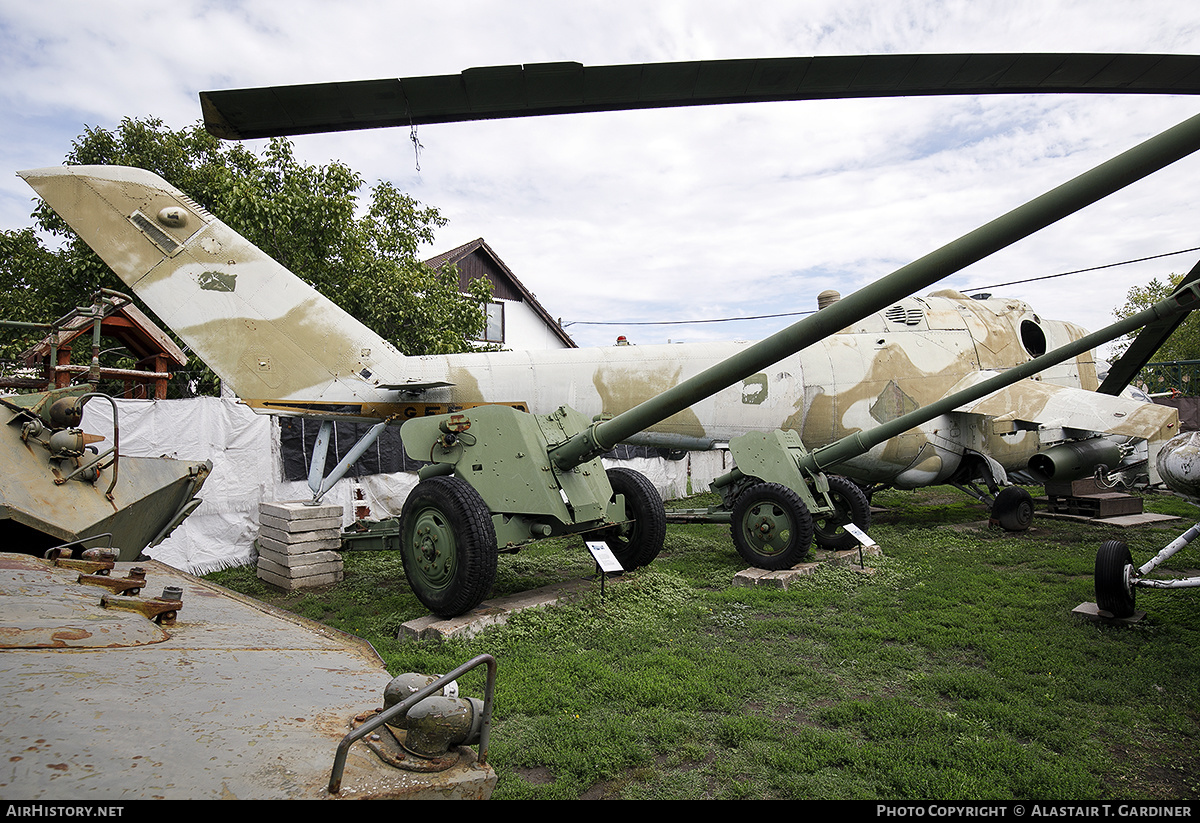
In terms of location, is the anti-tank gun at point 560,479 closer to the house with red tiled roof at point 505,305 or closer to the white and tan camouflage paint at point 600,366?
the white and tan camouflage paint at point 600,366

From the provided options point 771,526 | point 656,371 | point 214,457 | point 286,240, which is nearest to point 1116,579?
point 771,526

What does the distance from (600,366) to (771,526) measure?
3.06 metres

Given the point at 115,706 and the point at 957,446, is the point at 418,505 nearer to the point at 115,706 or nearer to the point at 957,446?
the point at 115,706

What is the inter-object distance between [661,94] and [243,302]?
6.28 meters

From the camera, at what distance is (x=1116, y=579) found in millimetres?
4906

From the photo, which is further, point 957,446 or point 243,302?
point 957,446

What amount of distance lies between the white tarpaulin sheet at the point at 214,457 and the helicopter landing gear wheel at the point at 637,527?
4609mm

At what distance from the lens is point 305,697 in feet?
5.70

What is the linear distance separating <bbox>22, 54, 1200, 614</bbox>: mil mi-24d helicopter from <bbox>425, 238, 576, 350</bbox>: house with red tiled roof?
13.9 meters

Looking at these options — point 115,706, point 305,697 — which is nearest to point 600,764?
point 305,697

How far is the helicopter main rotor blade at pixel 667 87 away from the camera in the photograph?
2.15 metres

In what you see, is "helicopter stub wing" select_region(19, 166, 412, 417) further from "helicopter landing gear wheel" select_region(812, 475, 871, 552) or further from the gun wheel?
"helicopter landing gear wheel" select_region(812, 475, 871, 552)

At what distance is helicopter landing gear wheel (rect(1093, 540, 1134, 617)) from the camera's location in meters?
4.90

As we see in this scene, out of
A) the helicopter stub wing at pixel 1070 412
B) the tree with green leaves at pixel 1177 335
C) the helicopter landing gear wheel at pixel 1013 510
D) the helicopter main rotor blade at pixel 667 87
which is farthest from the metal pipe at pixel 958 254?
the tree with green leaves at pixel 1177 335
